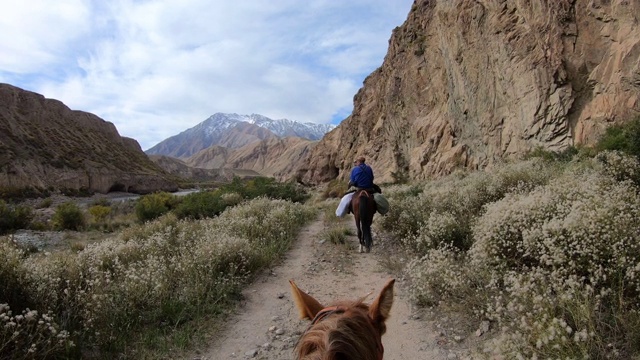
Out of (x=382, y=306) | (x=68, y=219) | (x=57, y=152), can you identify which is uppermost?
(x=57, y=152)

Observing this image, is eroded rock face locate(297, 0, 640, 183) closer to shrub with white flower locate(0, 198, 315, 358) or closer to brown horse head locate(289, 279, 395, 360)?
shrub with white flower locate(0, 198, 315, 358)

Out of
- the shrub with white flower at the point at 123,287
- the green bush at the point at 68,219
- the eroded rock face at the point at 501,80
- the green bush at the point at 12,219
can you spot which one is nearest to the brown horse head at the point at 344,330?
the shrub with white flower at the point at 123,287

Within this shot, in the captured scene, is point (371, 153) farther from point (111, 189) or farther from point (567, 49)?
point (111, 189)

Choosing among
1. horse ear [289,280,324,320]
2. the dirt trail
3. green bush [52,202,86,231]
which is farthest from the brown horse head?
green bush [52,202,86,231]

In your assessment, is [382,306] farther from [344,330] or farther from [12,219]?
[12,219]

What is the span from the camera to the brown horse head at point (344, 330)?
53.4 inches

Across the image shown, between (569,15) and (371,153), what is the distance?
24.9 m

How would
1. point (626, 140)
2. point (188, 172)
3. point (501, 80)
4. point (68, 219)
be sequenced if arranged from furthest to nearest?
1. point (188, 172)
2. point (501, 80)
3. point (68, 219)
4. point (626, 140)

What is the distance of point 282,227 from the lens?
10289mm

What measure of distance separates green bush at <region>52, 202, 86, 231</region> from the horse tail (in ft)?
50.0

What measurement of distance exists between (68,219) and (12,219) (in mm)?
2159

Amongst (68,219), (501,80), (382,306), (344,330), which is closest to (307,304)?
(382,306)

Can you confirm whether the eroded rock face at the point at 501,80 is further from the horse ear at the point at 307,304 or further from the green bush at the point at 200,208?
the horse ear at the point at 307,304

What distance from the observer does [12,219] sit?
17016 mm
